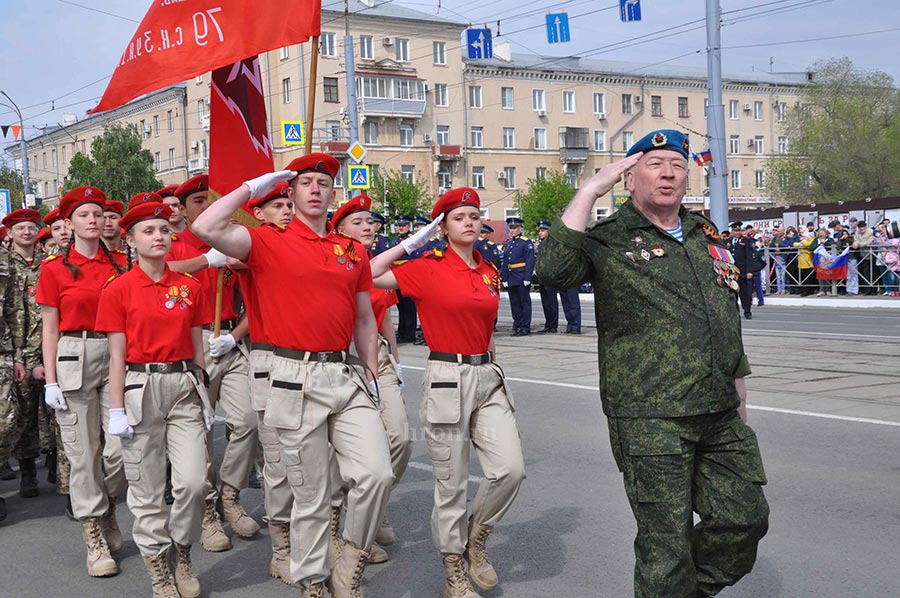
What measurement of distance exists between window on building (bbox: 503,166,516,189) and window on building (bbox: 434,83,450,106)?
21.8 ft

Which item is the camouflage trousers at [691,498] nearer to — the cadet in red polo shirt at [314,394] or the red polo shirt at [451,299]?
the cadet in red polo shirt at [314,394]

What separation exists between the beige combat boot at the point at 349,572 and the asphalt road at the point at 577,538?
500mm

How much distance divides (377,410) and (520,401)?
6441 millimetres

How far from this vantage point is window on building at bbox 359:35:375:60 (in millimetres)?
66875

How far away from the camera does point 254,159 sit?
6281 millimetres

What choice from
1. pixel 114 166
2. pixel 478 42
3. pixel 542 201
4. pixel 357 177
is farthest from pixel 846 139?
pixel 357 177

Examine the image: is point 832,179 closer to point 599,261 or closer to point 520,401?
point 520,401

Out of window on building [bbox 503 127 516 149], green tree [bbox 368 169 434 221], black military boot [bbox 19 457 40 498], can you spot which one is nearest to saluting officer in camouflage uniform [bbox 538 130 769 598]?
black military boot [bbox 19 457 40 498]

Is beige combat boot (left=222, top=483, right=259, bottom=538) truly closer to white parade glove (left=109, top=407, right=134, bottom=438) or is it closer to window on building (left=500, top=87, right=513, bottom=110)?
white parade glove (left=109, top=407, right=134, bottom=438)

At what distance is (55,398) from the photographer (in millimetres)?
6430

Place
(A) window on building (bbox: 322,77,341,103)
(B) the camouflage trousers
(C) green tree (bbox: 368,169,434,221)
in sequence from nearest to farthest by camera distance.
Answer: (B) the camouflage trousers
(C) green tree (bbox: 368,169,434,221)
(A) window on building (bbox: 322,77,341,103)

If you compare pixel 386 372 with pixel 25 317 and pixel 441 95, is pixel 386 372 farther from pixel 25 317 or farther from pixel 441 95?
pixel 441 95

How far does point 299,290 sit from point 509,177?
6950 centimetres

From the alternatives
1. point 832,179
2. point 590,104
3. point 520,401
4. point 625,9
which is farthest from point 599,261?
point 590,104
